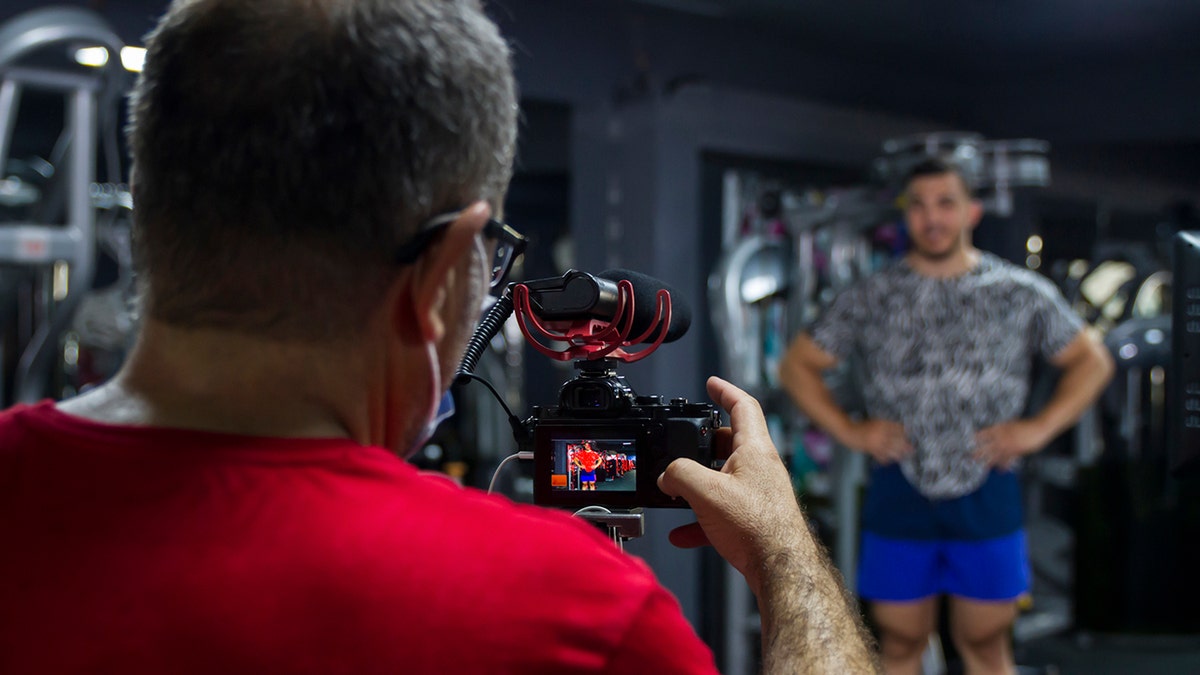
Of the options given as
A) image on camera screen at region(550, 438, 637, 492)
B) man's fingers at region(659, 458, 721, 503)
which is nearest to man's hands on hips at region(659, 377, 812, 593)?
man's fingers at region(659, 458, 721, 503)

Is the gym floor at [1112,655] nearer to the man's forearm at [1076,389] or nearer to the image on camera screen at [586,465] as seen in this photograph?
the man's forearm at [1076,389]

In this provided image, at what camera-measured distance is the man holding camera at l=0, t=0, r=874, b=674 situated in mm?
556

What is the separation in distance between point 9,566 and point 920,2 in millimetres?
4249

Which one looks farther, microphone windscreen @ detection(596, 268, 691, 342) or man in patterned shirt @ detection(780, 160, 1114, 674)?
man in patterned shirt @ detection(780, 160, 1114, 674)

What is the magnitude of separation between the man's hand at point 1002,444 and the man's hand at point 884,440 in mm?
193

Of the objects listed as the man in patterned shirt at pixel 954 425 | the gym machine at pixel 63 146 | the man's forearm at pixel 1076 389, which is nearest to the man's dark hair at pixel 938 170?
the man in patterned shirt at pixel 954 425

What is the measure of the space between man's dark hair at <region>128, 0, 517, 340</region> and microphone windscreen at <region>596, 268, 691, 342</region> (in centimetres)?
39

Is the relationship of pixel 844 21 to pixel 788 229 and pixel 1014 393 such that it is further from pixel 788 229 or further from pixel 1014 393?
pixel 1014 393

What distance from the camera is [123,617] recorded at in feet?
1.82

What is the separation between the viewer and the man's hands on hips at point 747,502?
83 cm

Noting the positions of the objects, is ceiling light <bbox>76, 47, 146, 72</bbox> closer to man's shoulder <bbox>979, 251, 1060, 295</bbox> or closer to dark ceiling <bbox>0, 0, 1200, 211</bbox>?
dark ceiling <bbox>0, 0, 1200, 211</bbox>

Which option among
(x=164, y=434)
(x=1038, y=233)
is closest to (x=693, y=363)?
(x=1038, y=233)

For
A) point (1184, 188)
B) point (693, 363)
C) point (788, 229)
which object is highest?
point (1184, 188)

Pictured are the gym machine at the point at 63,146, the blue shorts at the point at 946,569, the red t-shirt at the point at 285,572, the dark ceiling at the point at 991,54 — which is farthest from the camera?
the dark ceiling at the point at 991,54
